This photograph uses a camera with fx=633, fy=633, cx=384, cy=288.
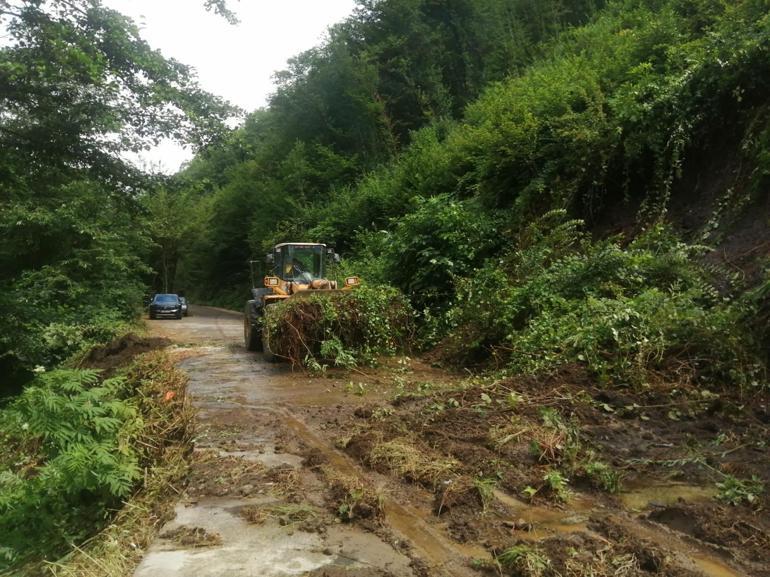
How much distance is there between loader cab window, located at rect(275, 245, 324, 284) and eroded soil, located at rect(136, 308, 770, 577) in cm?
691

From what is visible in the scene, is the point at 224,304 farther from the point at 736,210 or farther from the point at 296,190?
the point at 736,210

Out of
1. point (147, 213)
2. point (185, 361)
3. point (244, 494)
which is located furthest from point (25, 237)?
point (244, 494)

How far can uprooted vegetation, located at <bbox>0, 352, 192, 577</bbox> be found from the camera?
15.2ft

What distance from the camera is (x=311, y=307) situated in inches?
440

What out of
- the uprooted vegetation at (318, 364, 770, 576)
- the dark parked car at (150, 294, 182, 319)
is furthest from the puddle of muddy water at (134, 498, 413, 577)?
the dark parked car at (150, 294, 182, 319)

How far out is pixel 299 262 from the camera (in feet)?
50.2

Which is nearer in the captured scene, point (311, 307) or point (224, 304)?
point (311, 307)

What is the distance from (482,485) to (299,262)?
36.1 feet

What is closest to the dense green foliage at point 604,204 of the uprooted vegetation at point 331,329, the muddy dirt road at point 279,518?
the uprooted vegetation at point 331,329

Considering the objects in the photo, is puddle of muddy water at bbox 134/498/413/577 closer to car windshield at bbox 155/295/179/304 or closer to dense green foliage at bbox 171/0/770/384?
dense green foliage at bbox 171/0/770/384

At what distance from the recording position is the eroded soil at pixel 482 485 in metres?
3.78

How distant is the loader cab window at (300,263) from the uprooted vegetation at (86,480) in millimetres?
7712

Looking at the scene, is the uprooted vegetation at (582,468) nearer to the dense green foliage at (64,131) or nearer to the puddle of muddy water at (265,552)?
the puddle of muddy water at (265,552)

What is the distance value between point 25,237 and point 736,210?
64.3ft
